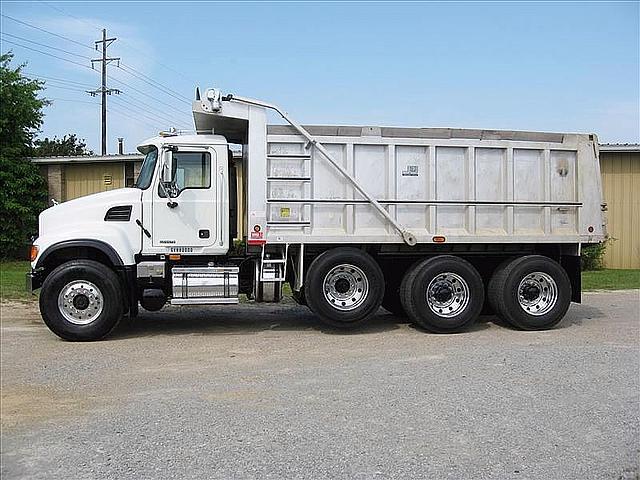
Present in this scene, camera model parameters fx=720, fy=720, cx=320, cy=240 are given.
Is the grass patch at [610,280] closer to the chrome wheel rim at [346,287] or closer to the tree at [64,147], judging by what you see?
the chrome wheel rim at [346,287]

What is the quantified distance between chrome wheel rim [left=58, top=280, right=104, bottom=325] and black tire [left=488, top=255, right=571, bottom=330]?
19.7 feet

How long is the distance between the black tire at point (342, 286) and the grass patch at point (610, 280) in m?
9.13

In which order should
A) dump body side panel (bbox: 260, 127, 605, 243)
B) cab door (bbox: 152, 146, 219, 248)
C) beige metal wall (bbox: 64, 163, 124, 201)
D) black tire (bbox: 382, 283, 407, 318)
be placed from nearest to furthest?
1. cab door (bbox: 152, 146, 219, 248)
2. dump body side panel (bbox: 260, 127, 605, 243)
3. black tire (bbox: 382, 283, 407, 318)
4. beige metal wall (bbox: 64, 163, 124, 201)

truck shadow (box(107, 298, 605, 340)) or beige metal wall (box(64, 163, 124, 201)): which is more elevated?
beige metal wall (box(64, 163, 124, 201))

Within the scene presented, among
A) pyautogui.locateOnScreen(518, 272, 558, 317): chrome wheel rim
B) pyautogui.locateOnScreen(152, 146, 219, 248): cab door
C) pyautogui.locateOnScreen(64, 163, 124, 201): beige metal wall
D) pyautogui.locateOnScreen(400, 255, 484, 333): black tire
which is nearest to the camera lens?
pyautogui.locateOnScreen(152, 146, 219, 248): cab door

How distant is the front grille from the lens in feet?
34.4

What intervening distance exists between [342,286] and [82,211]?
13.0 feet

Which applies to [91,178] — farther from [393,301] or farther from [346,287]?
[346,287]

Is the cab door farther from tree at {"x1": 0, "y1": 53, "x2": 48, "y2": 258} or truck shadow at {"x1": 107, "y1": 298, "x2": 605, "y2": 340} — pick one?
tree at {"x1": 0, "y1": 53, "x2": 48, "y2": 258}

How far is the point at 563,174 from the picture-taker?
11547 millimetres

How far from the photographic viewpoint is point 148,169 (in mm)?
10766

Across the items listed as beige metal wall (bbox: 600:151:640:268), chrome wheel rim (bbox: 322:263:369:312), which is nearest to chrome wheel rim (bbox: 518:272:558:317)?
chrome wheel rim (bbox: 322:263:369:312)

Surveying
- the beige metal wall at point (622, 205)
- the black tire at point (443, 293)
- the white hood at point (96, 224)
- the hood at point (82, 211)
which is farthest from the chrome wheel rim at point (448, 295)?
the beige metal wall at point (622, 205)

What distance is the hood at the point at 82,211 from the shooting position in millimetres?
10414
